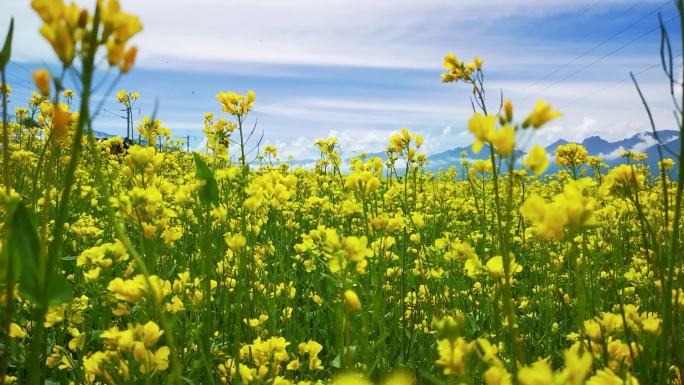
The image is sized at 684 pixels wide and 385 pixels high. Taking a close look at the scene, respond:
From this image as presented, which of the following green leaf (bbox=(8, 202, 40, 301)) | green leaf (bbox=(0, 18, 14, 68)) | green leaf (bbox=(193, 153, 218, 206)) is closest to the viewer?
green leaf (bbox=(8, 202, 40, 301))

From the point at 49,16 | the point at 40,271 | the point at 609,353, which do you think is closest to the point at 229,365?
the point at 40,271

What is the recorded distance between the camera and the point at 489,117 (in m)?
1.10

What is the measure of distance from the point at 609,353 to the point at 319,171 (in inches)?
297

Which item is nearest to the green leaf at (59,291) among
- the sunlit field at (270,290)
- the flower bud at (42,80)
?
the sunlit field at (270,290)

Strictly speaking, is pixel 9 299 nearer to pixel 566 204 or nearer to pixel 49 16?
pixel 49 16

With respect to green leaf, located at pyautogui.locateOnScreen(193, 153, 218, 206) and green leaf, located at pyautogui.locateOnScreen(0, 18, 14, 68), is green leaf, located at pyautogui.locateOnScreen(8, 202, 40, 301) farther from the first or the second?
green leaf, located at pyautogui.locateOnScreen(193, 153, 218, 206)

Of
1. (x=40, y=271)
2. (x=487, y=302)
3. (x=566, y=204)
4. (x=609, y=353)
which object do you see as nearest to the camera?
(x=40, y=271)

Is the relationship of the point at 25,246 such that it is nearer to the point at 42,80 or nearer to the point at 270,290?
the point at 42,80

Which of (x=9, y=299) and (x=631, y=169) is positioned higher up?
(x=631, y=169)

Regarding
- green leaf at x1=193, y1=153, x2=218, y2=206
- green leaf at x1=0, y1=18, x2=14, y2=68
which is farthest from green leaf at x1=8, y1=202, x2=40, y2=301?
green leaf at x1=193, y1=153, x2=218, y2=206

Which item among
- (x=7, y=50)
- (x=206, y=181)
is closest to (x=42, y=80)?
(x=7, y=50)

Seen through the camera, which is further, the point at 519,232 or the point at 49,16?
the point at 519,232

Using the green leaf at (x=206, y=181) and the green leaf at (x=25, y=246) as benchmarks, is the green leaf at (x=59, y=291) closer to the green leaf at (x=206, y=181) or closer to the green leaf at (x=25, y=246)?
the green leaf at (x=25, y=246)

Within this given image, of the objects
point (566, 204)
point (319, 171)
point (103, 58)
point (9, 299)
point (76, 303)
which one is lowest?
point (76, 303)
